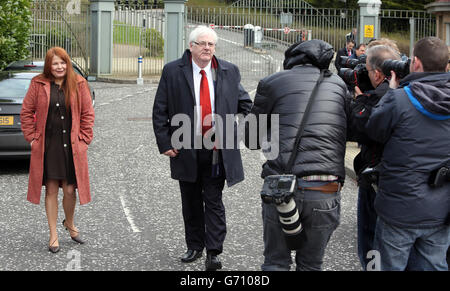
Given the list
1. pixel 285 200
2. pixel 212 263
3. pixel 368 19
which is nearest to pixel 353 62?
pixel 285 200

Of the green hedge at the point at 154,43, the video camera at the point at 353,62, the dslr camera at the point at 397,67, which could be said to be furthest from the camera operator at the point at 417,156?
the green hedge at the point at 154,43

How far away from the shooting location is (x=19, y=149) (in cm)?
1009

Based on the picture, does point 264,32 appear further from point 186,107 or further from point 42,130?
point 186,107

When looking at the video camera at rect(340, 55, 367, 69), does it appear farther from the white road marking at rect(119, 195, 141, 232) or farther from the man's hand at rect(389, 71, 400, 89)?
the white road marking at rect(119, 195, 141, 232)

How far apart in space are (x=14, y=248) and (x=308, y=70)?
141 inches

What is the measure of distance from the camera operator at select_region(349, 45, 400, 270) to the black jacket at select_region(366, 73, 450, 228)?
253 mm

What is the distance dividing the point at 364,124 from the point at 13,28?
12.3m

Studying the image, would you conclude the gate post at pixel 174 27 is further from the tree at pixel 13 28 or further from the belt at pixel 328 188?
the belt at pixel 328 188

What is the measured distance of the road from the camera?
20.7 feet

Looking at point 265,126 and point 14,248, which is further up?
point 265,126

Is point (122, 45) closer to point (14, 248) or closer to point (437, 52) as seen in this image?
point (14, 248)

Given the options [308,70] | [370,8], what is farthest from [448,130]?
[370,8]

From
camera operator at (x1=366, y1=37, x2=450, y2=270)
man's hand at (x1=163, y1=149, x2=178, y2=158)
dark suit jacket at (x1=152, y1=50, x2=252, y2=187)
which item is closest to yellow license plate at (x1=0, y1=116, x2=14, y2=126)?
dark suit jacket at (x1=152, y1=50, x2=252, y2=187)

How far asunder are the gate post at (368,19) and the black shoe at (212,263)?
20.2m
